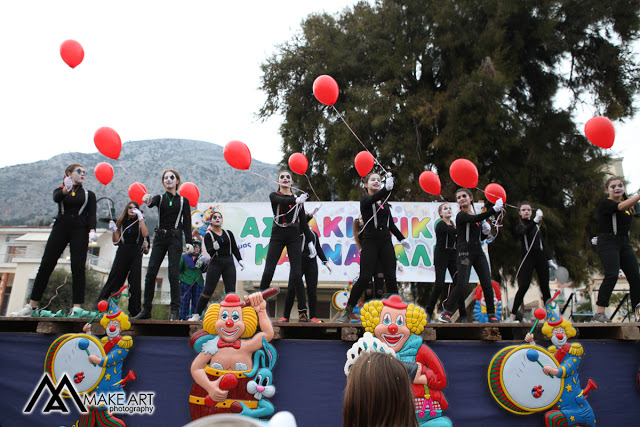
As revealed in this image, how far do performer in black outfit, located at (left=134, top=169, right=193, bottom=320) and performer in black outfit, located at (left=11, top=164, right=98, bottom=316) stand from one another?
771 millimetres

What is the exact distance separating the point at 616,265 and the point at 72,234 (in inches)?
263

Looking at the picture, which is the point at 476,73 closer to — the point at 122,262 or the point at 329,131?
the point at 329,131

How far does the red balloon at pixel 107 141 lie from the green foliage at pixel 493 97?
651 centimetres

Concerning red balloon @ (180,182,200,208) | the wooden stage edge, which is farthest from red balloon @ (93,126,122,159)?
the wooden stage edge

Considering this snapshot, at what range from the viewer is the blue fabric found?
5.09 meters

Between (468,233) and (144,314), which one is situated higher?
(468,233)

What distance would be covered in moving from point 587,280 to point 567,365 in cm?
747

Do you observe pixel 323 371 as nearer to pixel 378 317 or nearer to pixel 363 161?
pixel 378 317

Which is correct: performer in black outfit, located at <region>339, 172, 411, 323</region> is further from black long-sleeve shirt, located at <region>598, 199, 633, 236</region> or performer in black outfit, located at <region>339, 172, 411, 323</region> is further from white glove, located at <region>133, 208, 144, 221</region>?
white glove, located at <region>133, 208, 144, 221</region>

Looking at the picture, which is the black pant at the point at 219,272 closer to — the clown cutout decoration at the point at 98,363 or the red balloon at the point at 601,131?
the clown cutout decoration at the point at 98,363

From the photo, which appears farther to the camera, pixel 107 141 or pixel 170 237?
pixel 107 141

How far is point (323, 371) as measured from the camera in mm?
5344

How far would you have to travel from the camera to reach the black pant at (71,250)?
19.5ft

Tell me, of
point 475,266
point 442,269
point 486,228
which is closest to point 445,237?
point 442,269
